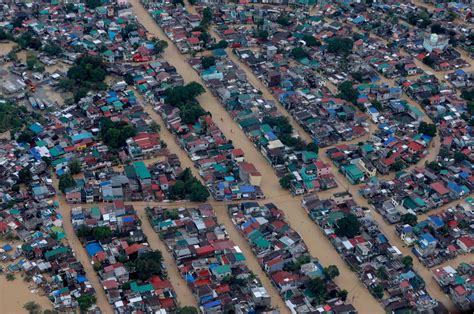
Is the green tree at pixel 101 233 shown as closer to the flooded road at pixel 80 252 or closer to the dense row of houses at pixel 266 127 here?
the flooded road at pixel 80 252

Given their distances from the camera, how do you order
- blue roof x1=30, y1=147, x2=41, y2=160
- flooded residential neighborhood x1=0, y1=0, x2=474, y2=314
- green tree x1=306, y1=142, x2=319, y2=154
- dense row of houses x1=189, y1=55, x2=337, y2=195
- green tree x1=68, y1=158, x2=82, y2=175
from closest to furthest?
flooded residential neighborhood x1=0, y1=0, x2=474, y2=314, green tree x1=68, y1=158, x2=82, y2=175, dense row of houses x1=189, y1=55, x2=337, y2=195, blue roof x1=30, y1=147, x2=41, y2=160, green tree x1=306, y1=142, x2=319, y2=154

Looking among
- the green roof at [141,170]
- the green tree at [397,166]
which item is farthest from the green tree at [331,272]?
the green roof at [141,170]

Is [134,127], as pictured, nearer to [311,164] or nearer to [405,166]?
[311,164]

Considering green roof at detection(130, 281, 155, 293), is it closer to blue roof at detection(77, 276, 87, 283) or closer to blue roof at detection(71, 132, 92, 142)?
blue roof at detection(77, 276, 87, 283)

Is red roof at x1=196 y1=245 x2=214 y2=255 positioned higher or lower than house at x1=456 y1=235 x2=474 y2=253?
higher

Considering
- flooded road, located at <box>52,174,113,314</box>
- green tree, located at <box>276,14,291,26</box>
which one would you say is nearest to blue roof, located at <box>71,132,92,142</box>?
flooded road, located at <box>52,174,113,314</box>

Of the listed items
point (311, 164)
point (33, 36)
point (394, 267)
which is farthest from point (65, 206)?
point (33, 36)

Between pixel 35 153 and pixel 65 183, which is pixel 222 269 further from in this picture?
pixel 35 153
